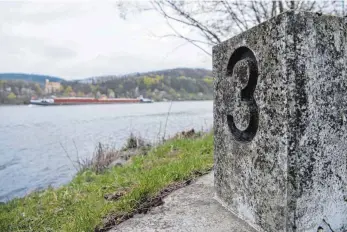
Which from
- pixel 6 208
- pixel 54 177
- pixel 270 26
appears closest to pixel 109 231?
pixel 270 26

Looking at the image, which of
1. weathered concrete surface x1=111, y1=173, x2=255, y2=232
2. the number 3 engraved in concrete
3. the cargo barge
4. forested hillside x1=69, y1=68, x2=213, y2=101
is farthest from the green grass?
the cargo barge

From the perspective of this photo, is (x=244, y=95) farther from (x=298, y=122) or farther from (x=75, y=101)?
(x=75, y=101)

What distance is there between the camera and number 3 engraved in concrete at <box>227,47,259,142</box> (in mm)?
2445

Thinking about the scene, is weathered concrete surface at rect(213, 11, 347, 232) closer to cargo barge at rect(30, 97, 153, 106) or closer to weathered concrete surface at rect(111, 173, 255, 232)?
weathered concrete surface at rect(111, 173, 255, 232)

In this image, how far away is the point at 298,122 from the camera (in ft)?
6.72

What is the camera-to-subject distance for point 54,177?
30.4 ft

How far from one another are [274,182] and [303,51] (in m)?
0.82

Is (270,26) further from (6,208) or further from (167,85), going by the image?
(167,85)

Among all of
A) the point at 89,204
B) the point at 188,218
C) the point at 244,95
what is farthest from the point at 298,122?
the point at 89,204

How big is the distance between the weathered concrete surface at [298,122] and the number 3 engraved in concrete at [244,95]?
1 centimetres

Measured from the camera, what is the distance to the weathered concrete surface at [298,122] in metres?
2.04

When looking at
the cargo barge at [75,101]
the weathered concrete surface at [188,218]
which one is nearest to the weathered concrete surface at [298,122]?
the weathered concrete surface at [188,218]

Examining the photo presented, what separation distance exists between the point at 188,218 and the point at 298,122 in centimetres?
118

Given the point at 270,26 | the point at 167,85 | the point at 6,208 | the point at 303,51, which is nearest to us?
the point at 303,51
